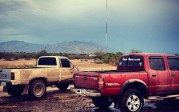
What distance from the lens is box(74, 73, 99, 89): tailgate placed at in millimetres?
8014

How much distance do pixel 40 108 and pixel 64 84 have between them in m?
4.73

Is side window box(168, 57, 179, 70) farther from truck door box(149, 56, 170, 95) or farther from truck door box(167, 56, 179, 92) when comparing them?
truck door box(149, 56, 170, 95)

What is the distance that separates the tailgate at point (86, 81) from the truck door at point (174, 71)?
3041 mm

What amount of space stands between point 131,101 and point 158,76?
1360 mm

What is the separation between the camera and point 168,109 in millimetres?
9453

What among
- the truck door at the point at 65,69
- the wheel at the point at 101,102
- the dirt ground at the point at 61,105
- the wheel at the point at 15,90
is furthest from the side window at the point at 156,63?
the wheel at the point at 15,90

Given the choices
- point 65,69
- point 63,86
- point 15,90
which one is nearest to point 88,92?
point 65,69

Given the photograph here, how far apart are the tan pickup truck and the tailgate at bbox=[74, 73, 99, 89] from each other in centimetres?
320

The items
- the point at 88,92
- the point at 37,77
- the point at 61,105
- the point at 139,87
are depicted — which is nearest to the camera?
the point at 88,92

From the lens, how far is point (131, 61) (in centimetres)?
952

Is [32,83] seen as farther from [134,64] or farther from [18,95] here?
[134,64]

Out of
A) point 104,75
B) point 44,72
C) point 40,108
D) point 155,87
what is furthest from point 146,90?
point 44,72

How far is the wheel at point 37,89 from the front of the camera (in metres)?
11.8

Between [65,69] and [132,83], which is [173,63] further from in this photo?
[65,69]
